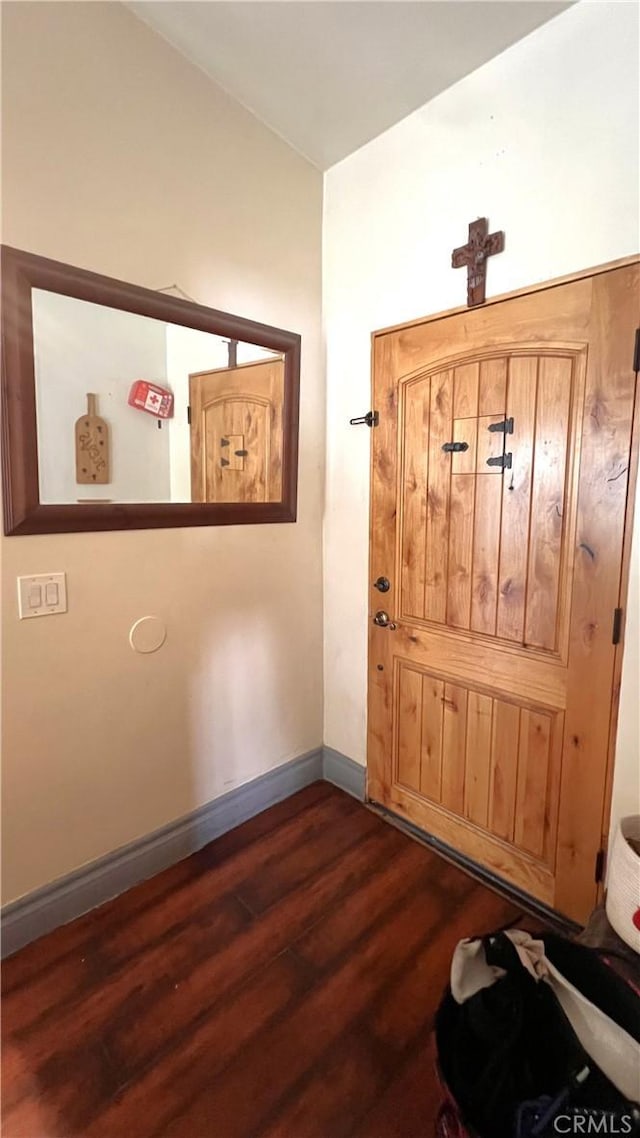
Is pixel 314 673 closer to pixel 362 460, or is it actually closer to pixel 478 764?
pixel 478 764

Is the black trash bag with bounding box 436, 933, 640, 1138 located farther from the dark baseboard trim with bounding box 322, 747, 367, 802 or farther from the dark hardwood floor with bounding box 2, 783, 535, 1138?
the dark baseboard trim with bounding box 322, 747, 367, 802

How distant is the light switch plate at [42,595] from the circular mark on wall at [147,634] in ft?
0.83

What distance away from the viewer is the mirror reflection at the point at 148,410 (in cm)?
145

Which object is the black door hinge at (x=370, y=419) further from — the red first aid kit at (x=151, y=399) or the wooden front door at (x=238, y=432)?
the red first aid kit at (x=151, y=399)

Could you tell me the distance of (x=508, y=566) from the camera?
1657 millimetres

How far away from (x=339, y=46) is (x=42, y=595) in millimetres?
1926

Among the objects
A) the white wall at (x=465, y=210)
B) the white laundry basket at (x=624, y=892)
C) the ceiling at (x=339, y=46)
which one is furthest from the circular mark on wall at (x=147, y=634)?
the ceiling at (x=339, y=46)

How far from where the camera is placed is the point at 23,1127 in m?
1.12

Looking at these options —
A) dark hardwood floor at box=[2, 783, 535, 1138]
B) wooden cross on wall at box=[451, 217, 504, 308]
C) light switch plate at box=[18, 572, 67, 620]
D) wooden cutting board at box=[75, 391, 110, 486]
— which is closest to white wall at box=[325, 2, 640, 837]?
wooden cross on wall at box=[451, 217, 504, 308]

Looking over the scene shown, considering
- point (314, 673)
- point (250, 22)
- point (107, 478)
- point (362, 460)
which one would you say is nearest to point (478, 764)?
point (314, 673)

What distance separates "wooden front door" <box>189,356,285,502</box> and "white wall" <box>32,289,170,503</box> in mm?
138

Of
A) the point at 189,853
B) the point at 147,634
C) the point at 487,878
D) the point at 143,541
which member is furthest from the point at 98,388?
the point at 487,878

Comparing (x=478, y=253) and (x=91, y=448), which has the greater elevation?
(x=478, y=253)

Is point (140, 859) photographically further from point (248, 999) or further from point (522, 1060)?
point (522, 1060)
